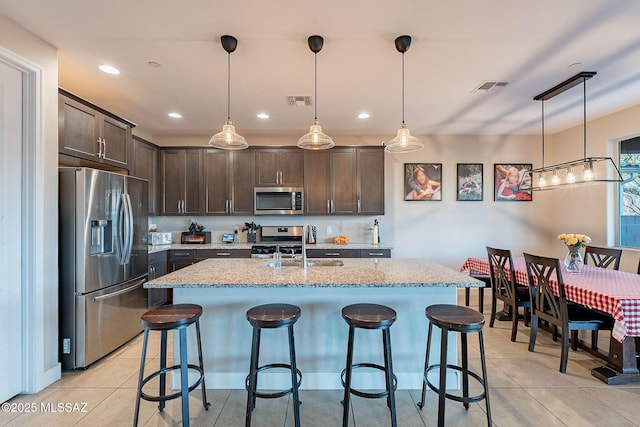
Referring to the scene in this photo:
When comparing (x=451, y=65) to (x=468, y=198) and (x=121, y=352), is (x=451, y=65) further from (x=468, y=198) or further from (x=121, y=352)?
(x=121, y=352)

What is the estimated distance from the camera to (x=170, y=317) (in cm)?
187

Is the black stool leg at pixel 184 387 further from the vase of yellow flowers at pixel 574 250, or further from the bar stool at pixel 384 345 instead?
the vase of yellow flowers at pixel 574 250

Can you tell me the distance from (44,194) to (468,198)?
5.23 metres

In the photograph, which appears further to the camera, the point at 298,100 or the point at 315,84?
the point at 298,100

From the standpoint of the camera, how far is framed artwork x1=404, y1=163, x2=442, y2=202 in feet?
16.2

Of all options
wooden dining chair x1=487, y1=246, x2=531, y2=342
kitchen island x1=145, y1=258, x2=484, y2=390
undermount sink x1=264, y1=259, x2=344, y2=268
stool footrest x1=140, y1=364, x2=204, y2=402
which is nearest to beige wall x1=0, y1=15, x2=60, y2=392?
stool footrest x1=140, y1=364, x2=204, y2=402

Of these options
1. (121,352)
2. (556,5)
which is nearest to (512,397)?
(556,5)

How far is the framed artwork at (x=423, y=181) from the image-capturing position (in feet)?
16.2

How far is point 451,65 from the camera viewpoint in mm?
2713

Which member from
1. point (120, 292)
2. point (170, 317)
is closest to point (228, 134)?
point (170, 317)

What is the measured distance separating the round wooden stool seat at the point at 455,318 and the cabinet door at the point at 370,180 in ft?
8.84

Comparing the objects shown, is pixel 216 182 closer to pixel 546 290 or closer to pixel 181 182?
pixel 181 182

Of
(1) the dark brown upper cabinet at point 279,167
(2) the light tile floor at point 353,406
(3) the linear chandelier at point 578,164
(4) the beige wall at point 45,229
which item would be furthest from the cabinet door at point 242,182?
(3) the linear chandelier at point 578,164

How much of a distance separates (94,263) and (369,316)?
242 centimetres
